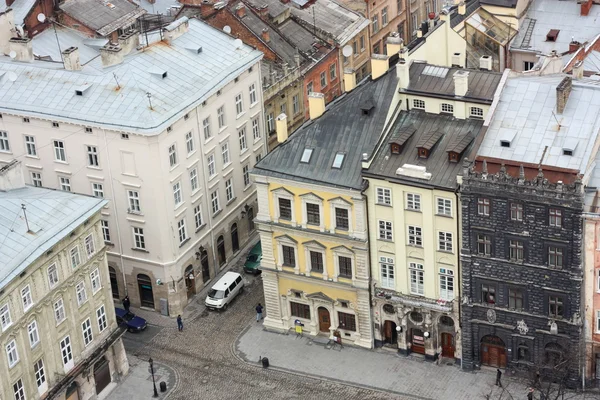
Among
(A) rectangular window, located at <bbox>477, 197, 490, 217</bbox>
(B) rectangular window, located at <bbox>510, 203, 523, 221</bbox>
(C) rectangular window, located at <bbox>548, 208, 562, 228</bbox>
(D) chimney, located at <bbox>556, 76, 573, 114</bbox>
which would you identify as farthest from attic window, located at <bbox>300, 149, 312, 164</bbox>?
(C) rectangular window, located at <bbox>548, 208, 562, 228</bbox>

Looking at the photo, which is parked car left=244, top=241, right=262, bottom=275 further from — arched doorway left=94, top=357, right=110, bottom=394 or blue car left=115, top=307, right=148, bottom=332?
arched doorway left=94, top=357, right=110, bottom=394

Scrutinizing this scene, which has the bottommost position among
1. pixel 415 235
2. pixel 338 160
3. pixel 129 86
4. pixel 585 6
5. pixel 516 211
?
pixel 415 235

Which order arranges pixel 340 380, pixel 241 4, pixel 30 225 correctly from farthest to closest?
pixel 241 4 → pixel 340 380 → pixel 30 225

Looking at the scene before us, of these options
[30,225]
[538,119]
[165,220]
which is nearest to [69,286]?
[30,225]

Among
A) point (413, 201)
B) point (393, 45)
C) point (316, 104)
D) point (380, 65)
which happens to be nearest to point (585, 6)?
point (393, 45)

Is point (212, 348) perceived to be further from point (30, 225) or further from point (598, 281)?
point (598, 281)

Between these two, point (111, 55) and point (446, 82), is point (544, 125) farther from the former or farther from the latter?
point (111, 55)
